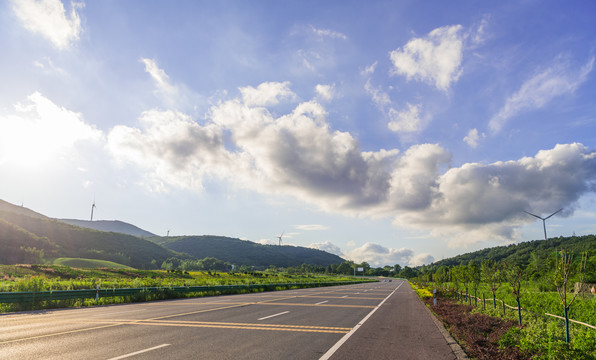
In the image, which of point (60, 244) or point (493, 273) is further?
point (60, 244)

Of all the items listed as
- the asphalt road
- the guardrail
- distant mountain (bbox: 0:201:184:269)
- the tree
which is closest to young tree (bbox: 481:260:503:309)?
the asphalt road

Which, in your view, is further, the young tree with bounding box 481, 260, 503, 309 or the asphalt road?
the young tree with bounding box 481, 260, 503, 309

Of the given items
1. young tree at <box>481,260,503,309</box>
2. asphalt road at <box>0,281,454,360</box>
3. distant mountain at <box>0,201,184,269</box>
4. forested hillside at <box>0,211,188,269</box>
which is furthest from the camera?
forested hillside at <box>0,211,188,269</box>

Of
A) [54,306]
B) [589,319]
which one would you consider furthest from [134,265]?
[589,319]

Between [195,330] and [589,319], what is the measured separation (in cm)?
2995

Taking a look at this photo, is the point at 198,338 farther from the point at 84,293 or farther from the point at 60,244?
the point at 60,244

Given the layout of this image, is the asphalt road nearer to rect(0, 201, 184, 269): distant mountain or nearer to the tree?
the tree

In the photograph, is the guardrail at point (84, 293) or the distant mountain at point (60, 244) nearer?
the guardrail at point (84, 293)

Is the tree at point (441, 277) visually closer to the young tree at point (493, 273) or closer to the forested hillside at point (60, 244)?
the young tree at point (493, 273)

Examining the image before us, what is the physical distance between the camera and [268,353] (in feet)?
25.6

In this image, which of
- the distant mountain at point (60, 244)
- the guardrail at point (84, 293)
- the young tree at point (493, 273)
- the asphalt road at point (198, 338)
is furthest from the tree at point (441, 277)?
the distant mountain at point (60, 244)

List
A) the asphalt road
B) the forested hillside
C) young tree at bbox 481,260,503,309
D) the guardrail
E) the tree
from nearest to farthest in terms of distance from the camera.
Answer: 1. the asphalt road
2. the guardrail
3. young tree at bbox 481,260,503,309
4. the tree
5. the forested hillside

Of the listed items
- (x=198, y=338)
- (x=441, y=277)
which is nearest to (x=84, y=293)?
(x=198, y=338)

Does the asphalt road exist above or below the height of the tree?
above
